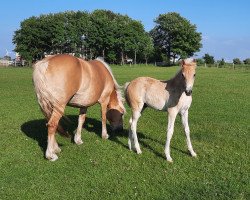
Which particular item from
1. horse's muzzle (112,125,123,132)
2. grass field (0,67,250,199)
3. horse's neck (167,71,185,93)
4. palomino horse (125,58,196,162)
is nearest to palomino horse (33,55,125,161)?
grass field (0,67,250,199)

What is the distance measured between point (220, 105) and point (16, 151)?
10.3 metres

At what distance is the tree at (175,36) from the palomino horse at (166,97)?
8800 centimetres

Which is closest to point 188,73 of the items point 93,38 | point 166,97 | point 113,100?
point 166,97

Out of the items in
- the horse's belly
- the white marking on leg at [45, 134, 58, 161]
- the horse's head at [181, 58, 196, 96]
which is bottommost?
the white marking on leg at [45, 134, 58, 161]

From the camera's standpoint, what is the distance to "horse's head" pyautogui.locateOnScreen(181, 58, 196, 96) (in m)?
7.31

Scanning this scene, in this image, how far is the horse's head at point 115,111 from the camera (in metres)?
11.1

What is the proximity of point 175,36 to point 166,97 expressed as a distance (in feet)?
320

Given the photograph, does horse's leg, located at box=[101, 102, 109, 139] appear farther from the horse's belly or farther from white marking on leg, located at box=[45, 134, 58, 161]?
white marking on leg, located at box=[45, 134, 58, 161]

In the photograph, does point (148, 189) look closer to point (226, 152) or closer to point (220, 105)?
point (226, 152)

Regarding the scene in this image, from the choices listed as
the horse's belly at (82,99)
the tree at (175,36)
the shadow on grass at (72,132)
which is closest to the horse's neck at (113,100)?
the shadow on grass at (72,132)

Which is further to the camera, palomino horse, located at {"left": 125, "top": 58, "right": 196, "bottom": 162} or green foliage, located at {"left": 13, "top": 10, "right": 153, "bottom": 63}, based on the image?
green foliage, located at {"left": 13, "top": 10, "right": 153, "bottom": 63}

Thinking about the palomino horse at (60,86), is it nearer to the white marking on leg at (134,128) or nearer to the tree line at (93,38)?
the white marking on leg at (134,128)

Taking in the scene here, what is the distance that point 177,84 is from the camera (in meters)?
8.30

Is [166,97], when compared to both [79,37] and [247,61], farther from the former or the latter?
[79,37]
